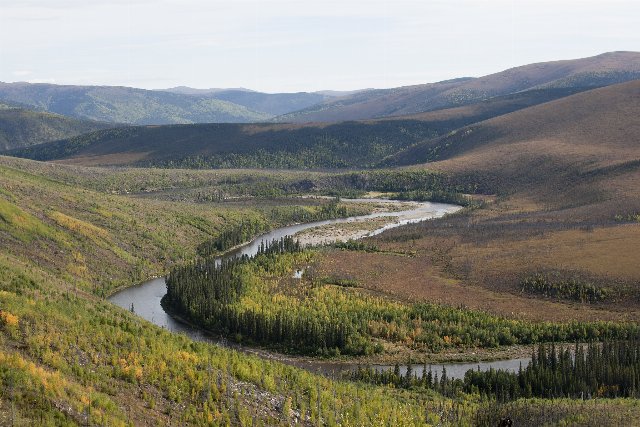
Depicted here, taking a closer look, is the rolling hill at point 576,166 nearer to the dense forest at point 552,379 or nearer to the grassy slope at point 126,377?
the dense forest at point 552,379

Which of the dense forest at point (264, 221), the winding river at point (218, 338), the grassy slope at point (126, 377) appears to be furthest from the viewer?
the dense forest at point (264, 221)

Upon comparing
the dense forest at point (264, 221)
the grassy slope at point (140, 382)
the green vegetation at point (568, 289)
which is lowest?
the green vegetation at point (568, 289)

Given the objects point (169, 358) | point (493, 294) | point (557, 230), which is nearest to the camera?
point (169, 358)

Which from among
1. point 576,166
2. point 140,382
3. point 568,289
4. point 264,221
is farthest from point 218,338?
point 576,166

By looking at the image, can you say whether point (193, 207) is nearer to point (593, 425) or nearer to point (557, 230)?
point (557, 230)

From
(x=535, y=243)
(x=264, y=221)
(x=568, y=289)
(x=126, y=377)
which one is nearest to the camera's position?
(x=126, y=377)

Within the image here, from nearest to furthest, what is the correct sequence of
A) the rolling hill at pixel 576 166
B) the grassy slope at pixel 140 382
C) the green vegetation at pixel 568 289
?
the grassy slope at pixel 140 382, the green vegetation at pixel 568 289, the rolling hill at pixel 576 166

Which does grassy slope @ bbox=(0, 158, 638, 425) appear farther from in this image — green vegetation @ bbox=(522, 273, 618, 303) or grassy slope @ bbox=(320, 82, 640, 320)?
green vegetation @ bbox=(522, 273, 618, 303)

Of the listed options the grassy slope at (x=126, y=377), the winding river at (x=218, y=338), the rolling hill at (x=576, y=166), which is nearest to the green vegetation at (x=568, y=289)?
the winding river at (x=218, y=338)

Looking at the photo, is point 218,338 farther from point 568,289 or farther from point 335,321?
point 568,289

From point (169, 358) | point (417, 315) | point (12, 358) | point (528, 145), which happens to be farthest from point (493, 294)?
point (528, 145)

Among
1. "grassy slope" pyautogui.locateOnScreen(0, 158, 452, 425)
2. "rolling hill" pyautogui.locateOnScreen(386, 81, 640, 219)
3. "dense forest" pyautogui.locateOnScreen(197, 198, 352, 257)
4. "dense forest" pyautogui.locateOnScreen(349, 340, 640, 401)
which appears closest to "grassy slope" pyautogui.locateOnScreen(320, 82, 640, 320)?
"rolling hill" pyautogui.locateOnScreen(386, 81, 640, 219)
